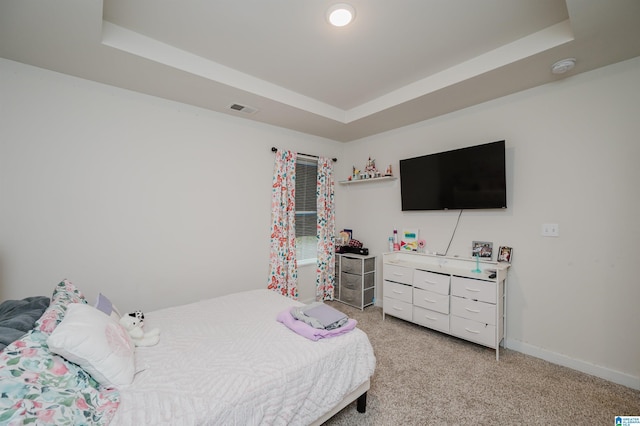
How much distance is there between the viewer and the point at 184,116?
286 cm

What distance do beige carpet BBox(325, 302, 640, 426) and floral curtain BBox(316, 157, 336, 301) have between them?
4.68 feet

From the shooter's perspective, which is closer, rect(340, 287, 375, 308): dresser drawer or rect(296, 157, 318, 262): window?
rect(340, 287, 375, 308): dresser drawer

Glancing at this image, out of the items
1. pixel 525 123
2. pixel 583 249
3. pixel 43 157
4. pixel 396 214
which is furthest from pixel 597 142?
pixel 43 157

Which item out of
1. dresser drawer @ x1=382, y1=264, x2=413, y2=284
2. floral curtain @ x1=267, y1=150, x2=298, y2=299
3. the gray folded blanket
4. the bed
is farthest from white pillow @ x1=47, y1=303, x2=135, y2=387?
dresser drawer @ x1=382, y1=264, x2=413, y2=284

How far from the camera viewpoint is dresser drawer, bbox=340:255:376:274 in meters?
3.76

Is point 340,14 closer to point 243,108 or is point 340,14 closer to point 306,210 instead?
point 243,108

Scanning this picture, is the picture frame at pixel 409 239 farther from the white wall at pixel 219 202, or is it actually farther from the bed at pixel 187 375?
the bed at pixel 187 375

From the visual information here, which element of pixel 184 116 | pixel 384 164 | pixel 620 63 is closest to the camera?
pixel 620 63

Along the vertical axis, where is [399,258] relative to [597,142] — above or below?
below

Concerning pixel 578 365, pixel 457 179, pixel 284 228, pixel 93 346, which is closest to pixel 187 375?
pixel 93 346

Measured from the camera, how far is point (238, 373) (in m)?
1.34

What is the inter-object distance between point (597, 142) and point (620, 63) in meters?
0.62

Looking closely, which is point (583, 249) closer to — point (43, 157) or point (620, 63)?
point (620, 63)

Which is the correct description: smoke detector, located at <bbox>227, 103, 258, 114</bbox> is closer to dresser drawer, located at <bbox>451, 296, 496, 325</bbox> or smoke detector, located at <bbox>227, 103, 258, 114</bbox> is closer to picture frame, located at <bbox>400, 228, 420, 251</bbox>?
picture frame, located at <bbox>400, 228, 420, 251</bbox>
